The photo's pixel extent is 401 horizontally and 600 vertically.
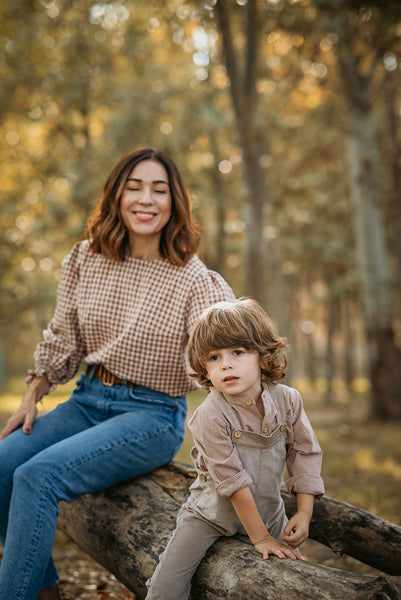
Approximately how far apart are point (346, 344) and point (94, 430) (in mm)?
19395

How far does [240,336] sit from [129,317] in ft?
3.56

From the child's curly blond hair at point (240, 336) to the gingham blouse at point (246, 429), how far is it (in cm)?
11

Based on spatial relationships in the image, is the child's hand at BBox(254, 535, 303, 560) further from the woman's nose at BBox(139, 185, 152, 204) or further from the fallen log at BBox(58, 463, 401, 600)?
the woman's nose at BBox(139, 185, 152, 204)

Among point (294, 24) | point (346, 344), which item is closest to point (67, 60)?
point (294, 24)

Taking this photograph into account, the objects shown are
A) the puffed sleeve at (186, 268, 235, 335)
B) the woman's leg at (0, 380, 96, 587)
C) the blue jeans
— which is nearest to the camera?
the blue jeans

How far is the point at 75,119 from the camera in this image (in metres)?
15.4

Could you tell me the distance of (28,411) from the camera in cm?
292

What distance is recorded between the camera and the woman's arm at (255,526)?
6.53ft

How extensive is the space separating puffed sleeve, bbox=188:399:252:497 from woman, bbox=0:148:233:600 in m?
0.66

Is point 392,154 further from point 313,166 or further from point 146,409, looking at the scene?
point 146,409

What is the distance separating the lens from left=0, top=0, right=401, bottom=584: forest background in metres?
7.02

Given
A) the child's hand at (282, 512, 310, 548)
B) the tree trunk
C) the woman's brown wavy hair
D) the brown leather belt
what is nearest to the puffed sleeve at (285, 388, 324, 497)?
the child's hand at (282, 512, 310, 548)

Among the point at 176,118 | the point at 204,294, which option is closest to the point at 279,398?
the point at 204,294

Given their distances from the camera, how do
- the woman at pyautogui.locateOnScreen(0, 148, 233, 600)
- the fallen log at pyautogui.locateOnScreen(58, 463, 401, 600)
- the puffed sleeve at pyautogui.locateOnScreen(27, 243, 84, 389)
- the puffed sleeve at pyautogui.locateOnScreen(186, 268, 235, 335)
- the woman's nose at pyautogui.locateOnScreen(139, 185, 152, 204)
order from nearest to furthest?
the fallen log at pyautogui.locateOnScreen(58, 463, 401, 600)
the woman at pyautogui.locateOnScreen(0, 148, 233, 600)
the puffed sleeve at pyautogui.locateOnScreen(186, 268, 235, 335)
the woman's nose at pyautogui.locateOnScreen(139, 185, 152, 204)
the puffed sleeve at pyautogui.locateOnScreen(27, 243, 84, 389)
